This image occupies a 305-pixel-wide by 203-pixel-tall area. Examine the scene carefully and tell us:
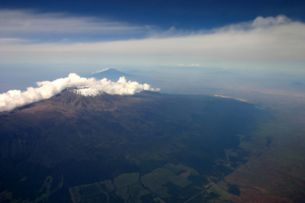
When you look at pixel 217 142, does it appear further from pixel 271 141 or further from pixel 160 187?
pixel 160 187

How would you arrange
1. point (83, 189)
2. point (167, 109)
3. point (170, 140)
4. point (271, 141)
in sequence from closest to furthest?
1. point (83, 189)
2. point (170, 140)
3. point (271, 141)
4. point (167, 109)

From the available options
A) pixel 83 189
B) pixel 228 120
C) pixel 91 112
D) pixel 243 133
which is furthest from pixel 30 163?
pixel 228 120

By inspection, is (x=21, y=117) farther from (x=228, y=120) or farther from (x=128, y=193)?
(x=228, y=120)

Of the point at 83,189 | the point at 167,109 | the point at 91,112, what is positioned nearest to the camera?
the point at 83,189

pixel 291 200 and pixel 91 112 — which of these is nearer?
pixel 291 200

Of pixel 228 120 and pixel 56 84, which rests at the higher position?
pixel 56 84

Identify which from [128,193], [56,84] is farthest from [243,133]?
[56,84]
